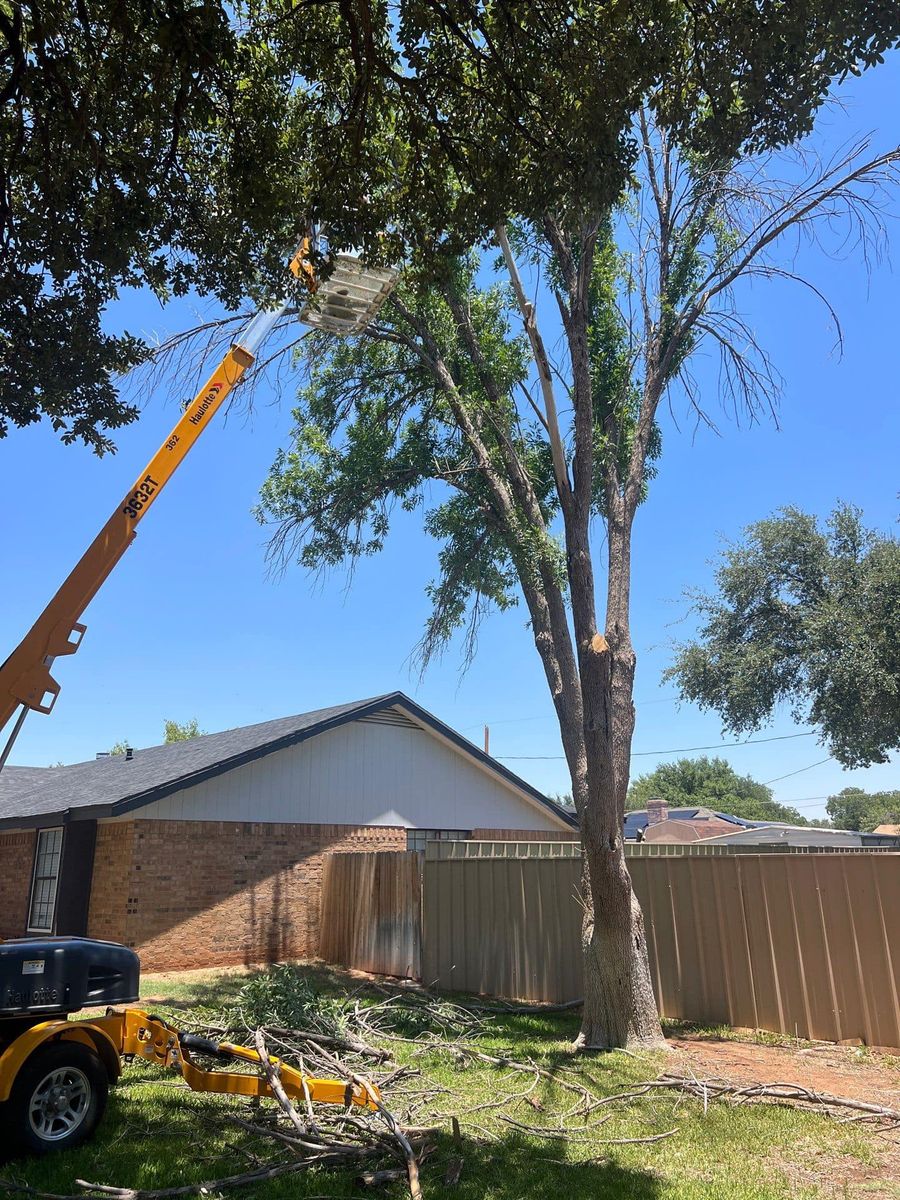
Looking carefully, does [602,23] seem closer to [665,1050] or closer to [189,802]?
[665,1050]

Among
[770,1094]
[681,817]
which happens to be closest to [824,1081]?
[770,1094]

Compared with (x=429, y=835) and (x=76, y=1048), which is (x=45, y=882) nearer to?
(x=429, y=835)

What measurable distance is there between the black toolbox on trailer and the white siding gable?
9527mm

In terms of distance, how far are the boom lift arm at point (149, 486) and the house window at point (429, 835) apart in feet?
36.2

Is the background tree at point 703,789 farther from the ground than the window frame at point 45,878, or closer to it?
farther from the ground

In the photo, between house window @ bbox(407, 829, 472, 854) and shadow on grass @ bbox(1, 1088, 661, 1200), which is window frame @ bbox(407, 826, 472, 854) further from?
shadow on grass @ bbox(1, 1088, 661, 1200)

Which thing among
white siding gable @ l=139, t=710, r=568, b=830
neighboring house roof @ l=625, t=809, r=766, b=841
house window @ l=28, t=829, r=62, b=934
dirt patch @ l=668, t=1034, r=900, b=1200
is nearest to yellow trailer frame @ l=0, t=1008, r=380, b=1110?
dirt patch @ l=668, t=1034, r=900, b=1200

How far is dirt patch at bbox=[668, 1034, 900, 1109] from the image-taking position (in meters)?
7.42

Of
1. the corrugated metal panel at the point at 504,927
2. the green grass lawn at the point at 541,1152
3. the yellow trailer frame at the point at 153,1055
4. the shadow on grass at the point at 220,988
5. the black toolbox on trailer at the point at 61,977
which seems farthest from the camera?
the shadow on grass at the point at 220,988

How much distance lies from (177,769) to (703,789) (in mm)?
82027

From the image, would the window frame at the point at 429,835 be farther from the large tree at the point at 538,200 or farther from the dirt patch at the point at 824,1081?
the dirt patch at the point at 824,1081

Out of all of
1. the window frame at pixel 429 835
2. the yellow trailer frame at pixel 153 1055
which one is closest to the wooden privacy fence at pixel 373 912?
the window frame at pixel 429 835

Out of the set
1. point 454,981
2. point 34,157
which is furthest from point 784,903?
point 34,157

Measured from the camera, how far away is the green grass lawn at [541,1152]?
5.32 meters
